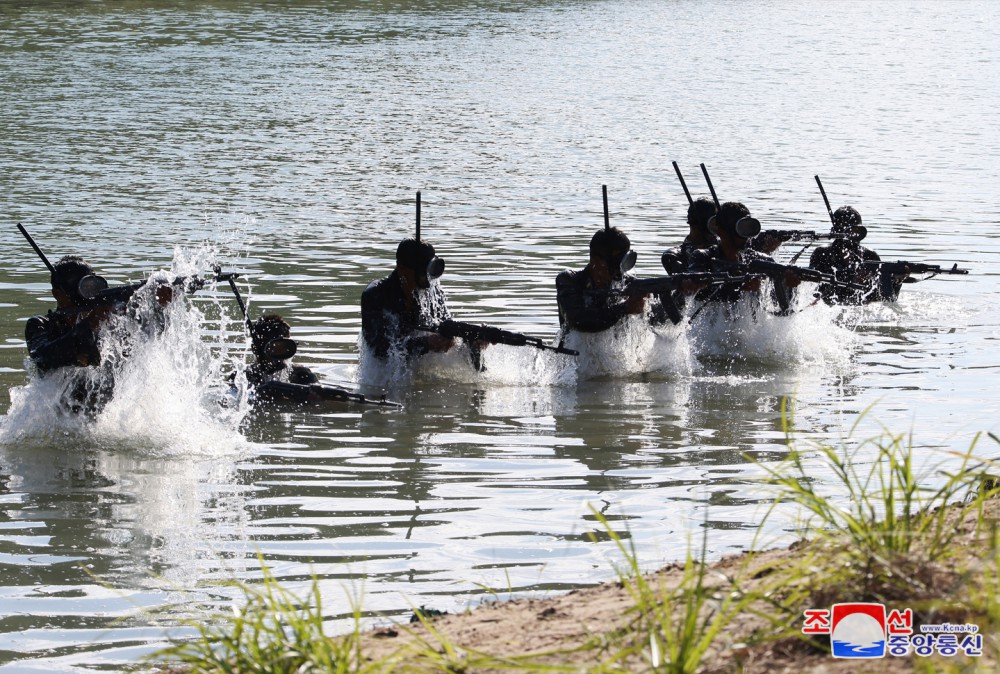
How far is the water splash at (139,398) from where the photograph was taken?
1141cm

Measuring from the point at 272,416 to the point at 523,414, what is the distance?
193cm

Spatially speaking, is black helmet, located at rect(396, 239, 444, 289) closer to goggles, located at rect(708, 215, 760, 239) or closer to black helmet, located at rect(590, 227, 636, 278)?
black helmet, located at rect(590, 227, 636, 278)

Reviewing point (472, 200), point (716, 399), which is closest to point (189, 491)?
point (716, 399)

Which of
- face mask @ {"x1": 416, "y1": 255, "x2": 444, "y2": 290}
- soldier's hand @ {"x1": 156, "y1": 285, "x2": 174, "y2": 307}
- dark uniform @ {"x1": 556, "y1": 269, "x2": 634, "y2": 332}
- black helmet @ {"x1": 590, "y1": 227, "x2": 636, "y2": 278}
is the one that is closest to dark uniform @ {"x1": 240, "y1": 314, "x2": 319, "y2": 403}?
soldier's hand @ {"x1": 156, "y1": 285, "x2": 174, "y2": 307}

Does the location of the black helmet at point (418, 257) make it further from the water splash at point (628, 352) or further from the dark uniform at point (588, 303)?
the water splash at point (628, 352)

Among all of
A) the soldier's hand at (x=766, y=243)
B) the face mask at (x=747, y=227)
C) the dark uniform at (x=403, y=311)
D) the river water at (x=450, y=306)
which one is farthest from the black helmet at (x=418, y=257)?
the soldier's hand at (x=766, y=243)

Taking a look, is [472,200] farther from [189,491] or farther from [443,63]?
[443,63]

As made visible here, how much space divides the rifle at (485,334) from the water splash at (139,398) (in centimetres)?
194

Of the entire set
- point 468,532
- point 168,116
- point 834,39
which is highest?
point 834,39

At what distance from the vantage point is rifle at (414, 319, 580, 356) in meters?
13.1

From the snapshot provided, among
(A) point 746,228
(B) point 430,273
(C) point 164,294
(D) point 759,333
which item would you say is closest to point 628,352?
(D) point 759,333

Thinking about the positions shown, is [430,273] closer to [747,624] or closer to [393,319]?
[393,319]

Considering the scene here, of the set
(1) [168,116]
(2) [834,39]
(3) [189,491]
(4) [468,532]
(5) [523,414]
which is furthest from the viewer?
(2) [834,39]

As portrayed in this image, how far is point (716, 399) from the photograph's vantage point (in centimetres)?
1295
